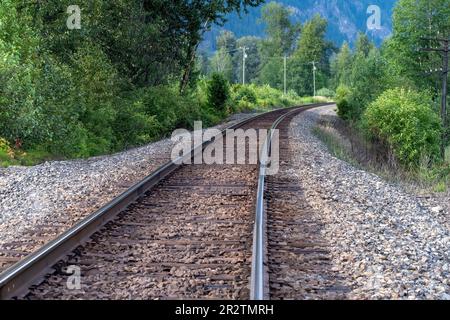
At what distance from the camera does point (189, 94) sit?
3005 cm

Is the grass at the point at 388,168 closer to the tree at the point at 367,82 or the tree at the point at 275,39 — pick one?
the tree at the point at 367,82

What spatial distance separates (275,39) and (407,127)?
96.6 metres

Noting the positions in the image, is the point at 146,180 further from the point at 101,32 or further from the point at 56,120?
the point at 101,32

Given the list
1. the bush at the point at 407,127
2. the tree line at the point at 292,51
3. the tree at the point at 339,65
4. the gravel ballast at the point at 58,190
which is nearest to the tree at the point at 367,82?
the bush at the point at 407,127

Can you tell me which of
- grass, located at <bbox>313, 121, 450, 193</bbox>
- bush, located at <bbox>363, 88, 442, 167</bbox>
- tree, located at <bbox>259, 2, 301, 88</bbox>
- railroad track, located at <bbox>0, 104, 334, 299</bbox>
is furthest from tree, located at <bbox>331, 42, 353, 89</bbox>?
railroad track, located at <bbox>0, 104, 334, 299</bbox>

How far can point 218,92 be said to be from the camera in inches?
1353

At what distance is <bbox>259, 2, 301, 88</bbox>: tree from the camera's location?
110812mm

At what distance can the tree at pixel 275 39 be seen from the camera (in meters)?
111

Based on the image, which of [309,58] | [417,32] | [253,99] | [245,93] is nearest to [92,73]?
[245,93]

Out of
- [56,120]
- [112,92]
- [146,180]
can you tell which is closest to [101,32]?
[112,92]

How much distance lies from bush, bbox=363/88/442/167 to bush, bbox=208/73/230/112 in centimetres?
1127

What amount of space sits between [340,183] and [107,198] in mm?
4267

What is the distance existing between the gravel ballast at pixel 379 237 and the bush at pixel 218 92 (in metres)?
23.4
